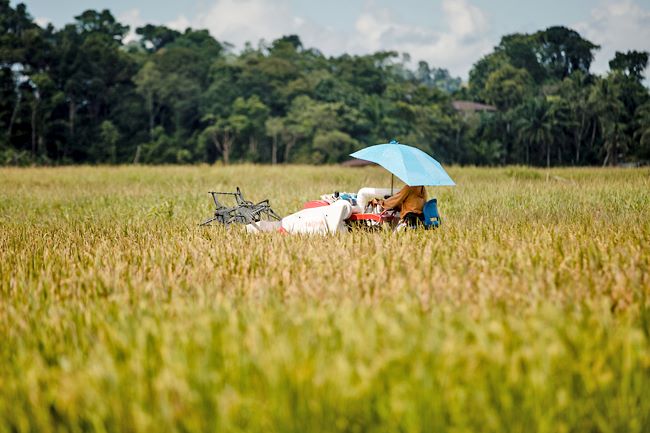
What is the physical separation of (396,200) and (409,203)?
14 centimetres

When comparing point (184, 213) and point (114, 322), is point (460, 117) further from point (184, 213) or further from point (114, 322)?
point (114, 322)

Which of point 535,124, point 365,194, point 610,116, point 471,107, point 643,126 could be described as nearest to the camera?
point 365,194

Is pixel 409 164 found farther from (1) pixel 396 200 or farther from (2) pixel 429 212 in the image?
(2) pixel 429 212

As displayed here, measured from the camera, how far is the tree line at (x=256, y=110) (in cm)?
4031

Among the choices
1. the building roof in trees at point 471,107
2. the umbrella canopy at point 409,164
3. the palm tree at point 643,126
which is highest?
the building roof in trees at point 471,107

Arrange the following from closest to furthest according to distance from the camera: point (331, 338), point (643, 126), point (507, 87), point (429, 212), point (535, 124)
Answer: point (331, 338), point (429, 212), point (643, 126), point (535, 124), point (507, 87)

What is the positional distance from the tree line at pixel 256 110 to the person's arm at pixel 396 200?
3349 cm

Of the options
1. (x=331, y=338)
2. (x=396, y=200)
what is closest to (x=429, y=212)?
(x=396, y=200)

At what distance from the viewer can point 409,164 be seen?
21.4 feet

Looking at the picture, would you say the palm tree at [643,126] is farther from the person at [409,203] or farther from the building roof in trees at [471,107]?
the person at [409,203]

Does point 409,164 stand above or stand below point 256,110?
below

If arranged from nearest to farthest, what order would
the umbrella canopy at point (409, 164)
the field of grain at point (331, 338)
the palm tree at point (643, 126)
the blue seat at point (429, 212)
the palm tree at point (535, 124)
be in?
the field of grain at point (331, 338), the umbrella canopy at point (409, 164), the blue seat at point (429, 212), the palm tree at point (643, 126), the palm tree at point (535, 124)

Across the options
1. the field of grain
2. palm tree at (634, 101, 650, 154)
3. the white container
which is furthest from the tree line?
the field of grain

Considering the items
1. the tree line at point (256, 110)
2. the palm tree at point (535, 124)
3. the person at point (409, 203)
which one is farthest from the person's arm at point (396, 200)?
the palm tree at point (535, 124)
